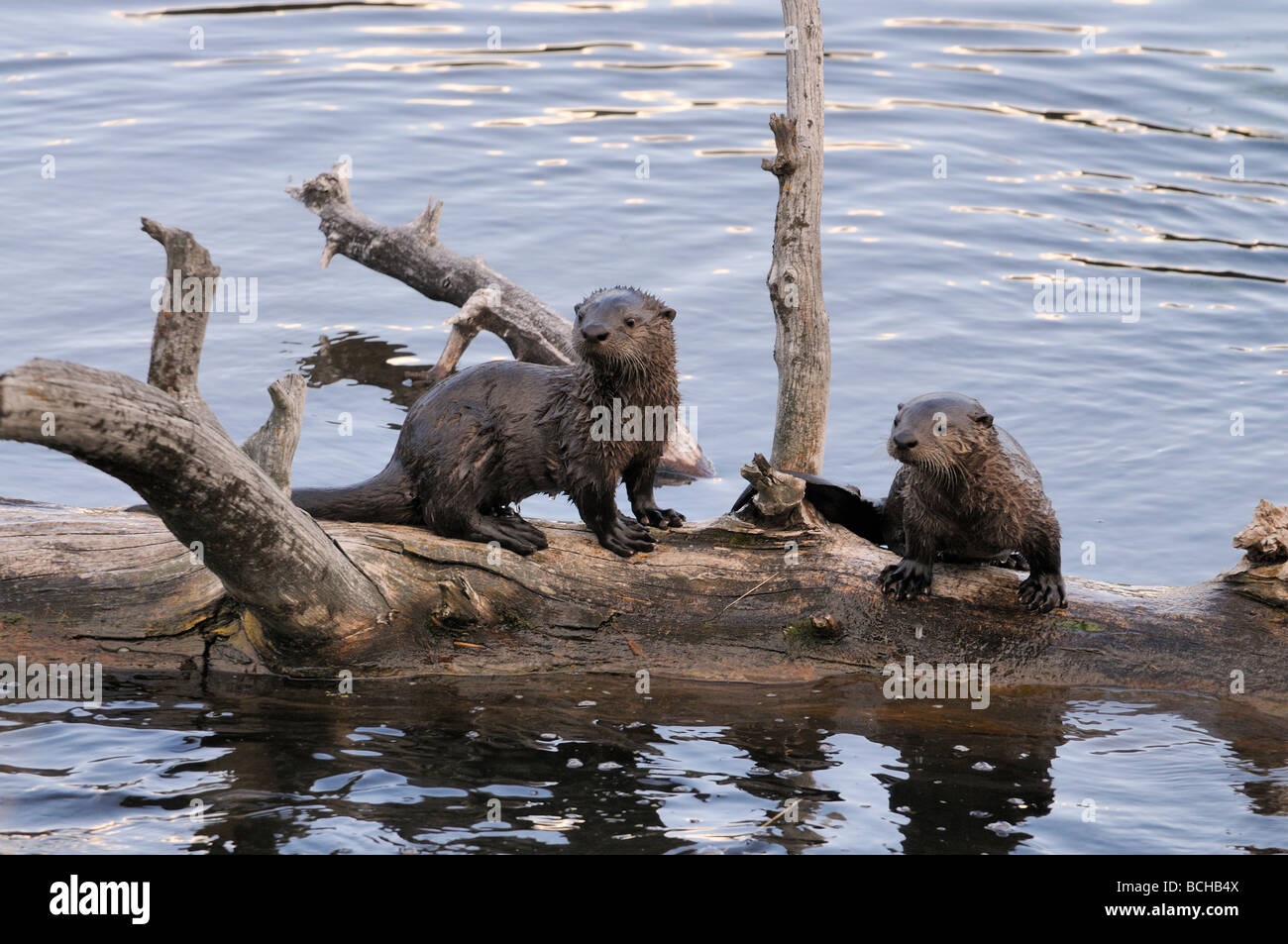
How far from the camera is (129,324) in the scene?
441 inches

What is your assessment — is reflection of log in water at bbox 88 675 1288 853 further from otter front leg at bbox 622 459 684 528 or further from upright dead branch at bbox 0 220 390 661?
otter front leg at bbox 622 459 684 528

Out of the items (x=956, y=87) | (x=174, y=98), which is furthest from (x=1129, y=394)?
(x=174, y=98)

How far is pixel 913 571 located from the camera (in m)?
5.65

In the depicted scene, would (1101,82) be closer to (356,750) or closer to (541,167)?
(541,167)

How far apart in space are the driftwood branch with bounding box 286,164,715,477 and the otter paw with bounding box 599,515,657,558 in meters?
3.36

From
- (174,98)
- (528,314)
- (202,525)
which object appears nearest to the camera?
(202,525)

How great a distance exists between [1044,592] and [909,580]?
524mm

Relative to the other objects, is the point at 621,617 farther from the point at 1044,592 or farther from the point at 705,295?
the point at 705,295

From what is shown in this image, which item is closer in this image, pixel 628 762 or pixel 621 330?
pixel 628 762

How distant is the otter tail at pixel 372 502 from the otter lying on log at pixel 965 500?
201 cm

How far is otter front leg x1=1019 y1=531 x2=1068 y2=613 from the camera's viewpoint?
555 cm

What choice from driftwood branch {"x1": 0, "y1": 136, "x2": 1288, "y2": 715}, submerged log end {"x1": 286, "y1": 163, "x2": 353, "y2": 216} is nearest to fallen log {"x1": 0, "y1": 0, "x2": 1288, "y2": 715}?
driftwood branch {"x1": 0, "y1": 136, "x2": 1288, "y2": 715}

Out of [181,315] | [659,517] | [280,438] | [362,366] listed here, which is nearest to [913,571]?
[659,517]

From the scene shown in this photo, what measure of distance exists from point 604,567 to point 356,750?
1223 millimetres
